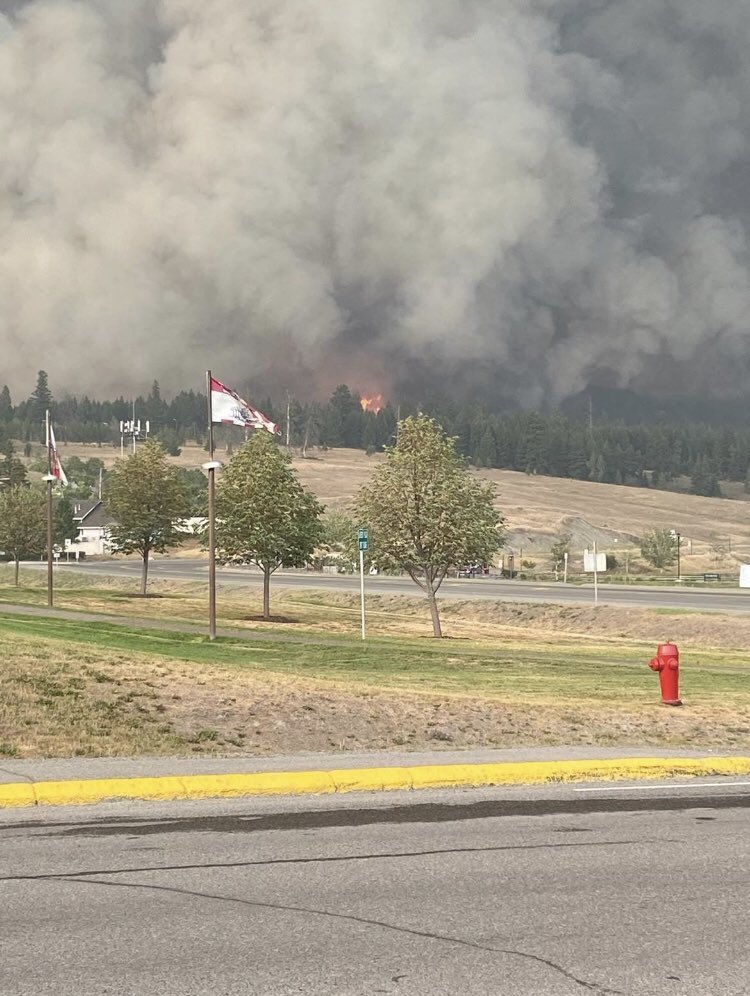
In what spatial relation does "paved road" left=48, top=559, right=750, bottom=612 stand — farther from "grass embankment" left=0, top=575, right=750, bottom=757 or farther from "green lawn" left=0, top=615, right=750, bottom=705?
"grass embankment" left=0, top=575, right=750, bottom=757

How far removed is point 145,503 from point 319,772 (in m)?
60.5

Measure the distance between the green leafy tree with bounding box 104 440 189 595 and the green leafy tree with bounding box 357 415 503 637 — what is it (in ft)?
77.6

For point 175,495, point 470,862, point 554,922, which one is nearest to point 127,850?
point 470,862

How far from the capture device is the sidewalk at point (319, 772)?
1136cm

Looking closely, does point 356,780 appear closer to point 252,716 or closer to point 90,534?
point 252,716

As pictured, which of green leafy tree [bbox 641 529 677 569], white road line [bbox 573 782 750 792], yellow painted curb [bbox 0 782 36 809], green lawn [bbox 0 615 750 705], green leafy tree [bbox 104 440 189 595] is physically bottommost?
green lawn [bbox 0 615 750 705]

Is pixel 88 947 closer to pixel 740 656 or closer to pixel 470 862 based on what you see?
pixel 470 862

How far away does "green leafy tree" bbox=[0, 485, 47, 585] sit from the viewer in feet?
273

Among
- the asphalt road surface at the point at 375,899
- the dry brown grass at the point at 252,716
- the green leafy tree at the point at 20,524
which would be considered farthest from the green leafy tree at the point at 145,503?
the asphalt road surface at the point at 375,899

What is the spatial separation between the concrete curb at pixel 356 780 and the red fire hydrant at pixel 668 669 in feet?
18.7

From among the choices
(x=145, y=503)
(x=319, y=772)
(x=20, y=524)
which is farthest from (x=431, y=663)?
(x=20, y=524)

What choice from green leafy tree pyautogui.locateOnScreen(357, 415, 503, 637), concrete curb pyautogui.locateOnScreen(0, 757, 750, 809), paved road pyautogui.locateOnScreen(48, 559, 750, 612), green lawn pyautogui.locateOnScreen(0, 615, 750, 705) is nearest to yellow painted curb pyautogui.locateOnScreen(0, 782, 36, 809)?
concrete curb pyautogui.locateOnScreen(0, 757, 750, 809)

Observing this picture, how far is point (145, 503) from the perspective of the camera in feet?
233

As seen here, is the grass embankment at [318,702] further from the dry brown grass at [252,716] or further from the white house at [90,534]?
the white house at [90,534]
